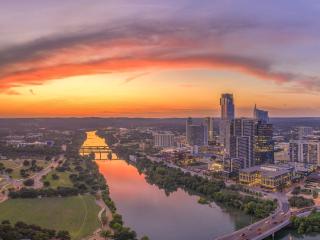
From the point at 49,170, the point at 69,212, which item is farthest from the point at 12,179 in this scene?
the point at 69,212

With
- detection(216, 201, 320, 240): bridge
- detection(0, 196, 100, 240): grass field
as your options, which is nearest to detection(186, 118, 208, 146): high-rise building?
detection(0, 196, 100, 240): grass field

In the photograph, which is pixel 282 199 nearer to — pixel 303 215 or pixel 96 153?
pixel 303 215

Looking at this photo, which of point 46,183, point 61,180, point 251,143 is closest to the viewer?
point 46,183

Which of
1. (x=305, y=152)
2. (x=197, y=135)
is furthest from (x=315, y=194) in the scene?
(x=197, y=135)

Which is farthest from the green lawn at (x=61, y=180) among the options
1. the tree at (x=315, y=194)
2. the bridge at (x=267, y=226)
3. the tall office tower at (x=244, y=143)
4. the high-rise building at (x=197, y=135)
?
the high-rise building at (x=197, y=135)

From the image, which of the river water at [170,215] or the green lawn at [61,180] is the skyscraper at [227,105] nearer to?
the river water at [170,215]

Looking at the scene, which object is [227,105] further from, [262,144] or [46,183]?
[46,183]
